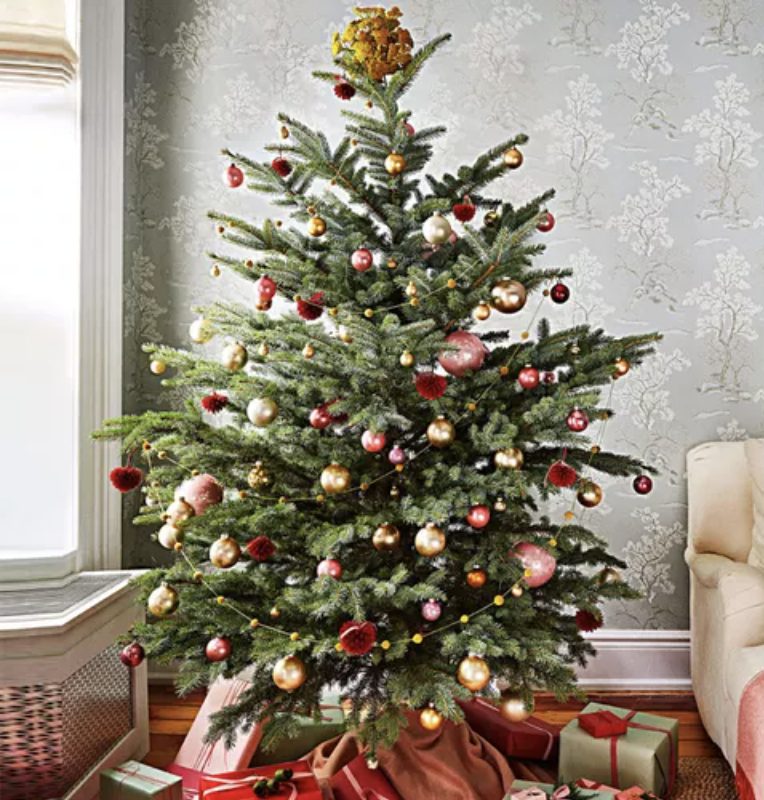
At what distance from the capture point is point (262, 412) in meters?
1.70

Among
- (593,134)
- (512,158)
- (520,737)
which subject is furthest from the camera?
(593,134)

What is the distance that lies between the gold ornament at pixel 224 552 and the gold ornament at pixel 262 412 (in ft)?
0.79

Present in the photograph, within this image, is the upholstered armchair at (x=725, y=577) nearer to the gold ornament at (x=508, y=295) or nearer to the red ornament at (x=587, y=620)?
the red ornament at (x=587, y=620)

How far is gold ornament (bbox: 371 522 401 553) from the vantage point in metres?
1.70

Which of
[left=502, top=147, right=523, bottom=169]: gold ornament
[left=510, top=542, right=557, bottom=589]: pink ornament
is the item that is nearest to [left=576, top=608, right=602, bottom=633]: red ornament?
[left=510, top=542, right=557, bottom=589]: pink ornament

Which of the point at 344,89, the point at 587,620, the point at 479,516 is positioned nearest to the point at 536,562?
Answer: the point at 479,516

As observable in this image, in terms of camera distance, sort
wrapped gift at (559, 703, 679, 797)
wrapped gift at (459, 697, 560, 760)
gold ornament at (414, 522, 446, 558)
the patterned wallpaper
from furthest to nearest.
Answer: the patterned wallpaper, wrapped gift at (459, 697, 560, 760), wrapped gift at (559, 703, 679, 797), gold ornament at (414, 522, 446, 558)

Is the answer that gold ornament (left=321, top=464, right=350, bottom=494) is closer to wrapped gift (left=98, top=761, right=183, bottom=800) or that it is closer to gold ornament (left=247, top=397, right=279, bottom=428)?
gold ornament (left=247, top=397, right=279, bottom=428)

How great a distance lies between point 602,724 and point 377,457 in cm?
86

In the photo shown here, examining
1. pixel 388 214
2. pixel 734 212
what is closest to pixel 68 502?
pixel 388 214

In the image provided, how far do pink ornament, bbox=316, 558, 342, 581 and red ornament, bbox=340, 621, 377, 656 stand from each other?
0.13 meters

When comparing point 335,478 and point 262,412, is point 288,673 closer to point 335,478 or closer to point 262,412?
point 335,478

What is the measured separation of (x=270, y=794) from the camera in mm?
1778

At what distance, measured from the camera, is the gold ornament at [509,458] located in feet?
5.57
